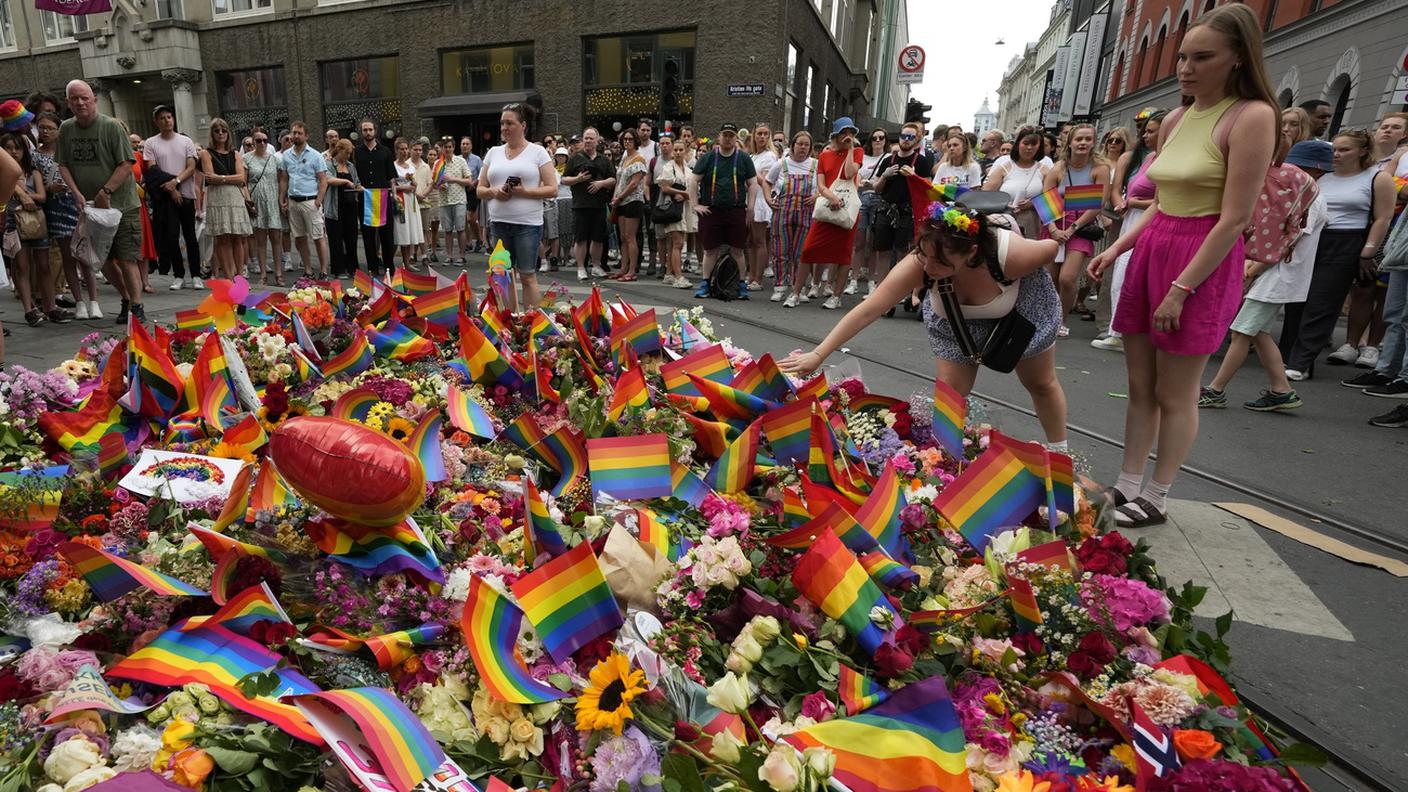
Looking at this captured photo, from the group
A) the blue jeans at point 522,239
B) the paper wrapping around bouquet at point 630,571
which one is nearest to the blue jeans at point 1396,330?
the paper wrapping around bouquet at point 630,571

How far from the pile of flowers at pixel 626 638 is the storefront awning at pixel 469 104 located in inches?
709

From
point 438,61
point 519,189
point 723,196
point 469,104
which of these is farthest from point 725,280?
point 438,61

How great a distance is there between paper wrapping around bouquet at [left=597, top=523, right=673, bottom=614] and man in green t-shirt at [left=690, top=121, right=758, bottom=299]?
6.74 m

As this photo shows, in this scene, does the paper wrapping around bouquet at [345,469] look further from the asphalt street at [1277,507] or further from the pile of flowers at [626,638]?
the asphalt street at [1277,507]

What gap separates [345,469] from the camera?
1.70 m

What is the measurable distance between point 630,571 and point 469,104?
19658 mm

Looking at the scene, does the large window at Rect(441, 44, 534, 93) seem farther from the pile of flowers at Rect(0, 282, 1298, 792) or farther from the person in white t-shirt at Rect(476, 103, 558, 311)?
the pile of flowers at Rect(0, 282, 1298, 792)

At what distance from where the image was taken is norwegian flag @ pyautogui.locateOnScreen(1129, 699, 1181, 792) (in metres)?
1.35

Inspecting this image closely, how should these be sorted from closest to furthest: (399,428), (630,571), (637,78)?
(630,571) < (399,428) < (637,78)

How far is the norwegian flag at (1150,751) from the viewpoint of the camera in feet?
4.44

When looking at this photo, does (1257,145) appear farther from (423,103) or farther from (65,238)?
(423,103)

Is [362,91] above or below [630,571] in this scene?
above

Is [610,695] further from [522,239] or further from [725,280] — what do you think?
[725,280]

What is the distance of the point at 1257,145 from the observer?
8.19ft
